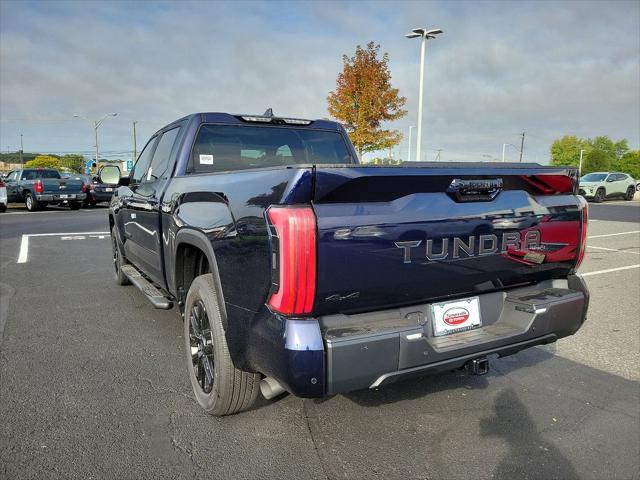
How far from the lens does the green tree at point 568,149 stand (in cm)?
9794

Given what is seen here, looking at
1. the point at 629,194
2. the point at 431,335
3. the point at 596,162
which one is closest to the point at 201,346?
the point at 431,335

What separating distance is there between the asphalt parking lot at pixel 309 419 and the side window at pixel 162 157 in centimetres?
144

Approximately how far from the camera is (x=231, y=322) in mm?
2535

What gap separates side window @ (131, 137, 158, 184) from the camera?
16.5ft

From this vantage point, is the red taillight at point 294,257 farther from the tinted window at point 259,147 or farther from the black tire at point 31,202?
the black tire at point 31,202

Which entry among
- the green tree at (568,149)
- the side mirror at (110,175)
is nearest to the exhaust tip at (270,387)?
the side mirror at (110,175)

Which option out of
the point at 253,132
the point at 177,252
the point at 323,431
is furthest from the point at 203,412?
the point at 253,132

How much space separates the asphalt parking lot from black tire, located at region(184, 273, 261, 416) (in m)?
0.14

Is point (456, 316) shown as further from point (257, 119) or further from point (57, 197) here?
point (57, 197)

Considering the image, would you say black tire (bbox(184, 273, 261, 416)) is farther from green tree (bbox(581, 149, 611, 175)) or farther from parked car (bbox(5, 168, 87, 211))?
green tree (bbox(581, 149, 611, 175))

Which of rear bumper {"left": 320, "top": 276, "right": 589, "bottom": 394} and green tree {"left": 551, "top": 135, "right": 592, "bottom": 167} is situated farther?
green tree {"left": 551, "top": 135, "right": 592, "bottom": 167}

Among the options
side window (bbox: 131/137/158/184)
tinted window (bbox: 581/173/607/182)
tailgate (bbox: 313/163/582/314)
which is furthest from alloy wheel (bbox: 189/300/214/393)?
tinted window (bbox: 581/173/607/182)

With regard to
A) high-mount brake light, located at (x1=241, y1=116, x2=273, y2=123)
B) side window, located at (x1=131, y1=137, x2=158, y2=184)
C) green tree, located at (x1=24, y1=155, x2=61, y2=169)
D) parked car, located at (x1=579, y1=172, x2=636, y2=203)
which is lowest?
parked car, located at (x1=579, y1=172, x2=636, y2=203)

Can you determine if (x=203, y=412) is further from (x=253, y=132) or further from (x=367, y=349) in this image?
(x=253, y=132)
